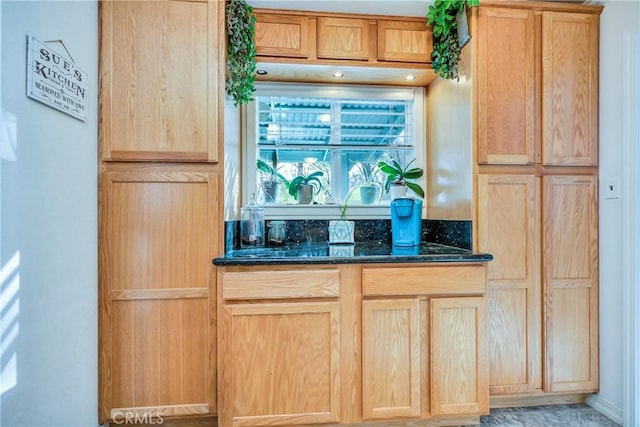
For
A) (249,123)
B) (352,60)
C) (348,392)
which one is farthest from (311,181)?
(348,392)

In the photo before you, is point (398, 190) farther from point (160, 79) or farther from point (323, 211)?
point (160, 79)

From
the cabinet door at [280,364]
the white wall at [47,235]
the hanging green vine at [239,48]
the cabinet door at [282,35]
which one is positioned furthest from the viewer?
the cabinet door at [282,35]

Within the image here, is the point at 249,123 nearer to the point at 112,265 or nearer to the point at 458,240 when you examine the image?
the point at 112,265

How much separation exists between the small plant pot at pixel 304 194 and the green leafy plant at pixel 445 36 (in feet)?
3.61

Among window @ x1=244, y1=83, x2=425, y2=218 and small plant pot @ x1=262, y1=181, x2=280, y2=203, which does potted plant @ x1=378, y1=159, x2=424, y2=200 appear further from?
small plant pot @ x1=262, y1=181, x2=280, y2=203

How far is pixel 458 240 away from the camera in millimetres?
2000

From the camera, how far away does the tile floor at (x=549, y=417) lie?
1.79 m

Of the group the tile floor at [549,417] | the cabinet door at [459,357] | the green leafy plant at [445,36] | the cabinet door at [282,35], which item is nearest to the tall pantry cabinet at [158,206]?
the cabinet door at [282,35]

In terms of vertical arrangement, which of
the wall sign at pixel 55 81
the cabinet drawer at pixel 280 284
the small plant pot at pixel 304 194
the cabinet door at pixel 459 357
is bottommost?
the cabinet door at pixel 459 357

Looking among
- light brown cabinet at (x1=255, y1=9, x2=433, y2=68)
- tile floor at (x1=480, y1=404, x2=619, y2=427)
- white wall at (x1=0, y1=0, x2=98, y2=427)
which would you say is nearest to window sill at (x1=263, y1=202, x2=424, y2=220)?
light brown cabinet at (x1=255, y1=9, x2=433, y2=68)

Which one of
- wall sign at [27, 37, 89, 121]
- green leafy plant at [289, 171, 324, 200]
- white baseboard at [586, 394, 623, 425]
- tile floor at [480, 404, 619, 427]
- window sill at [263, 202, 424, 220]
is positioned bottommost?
tile floor at [480, 404, 619, 427]

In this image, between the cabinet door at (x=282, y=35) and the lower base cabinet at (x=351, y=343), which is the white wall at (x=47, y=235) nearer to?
the lower base cabinet at (x=351, y=343)

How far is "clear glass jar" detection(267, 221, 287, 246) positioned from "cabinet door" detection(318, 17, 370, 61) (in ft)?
3.47

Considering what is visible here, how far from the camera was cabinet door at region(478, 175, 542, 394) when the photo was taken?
6.09 feet
